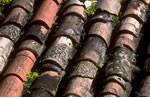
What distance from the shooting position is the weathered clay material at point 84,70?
3.10m

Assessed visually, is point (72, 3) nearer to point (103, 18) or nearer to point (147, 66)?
point (103, 18)

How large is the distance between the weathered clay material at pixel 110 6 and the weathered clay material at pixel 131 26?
19 centimetres

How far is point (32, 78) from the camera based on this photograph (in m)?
3.15

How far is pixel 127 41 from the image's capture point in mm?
3500

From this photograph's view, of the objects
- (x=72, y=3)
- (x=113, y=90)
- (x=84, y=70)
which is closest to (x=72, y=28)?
(x=72, y=3)

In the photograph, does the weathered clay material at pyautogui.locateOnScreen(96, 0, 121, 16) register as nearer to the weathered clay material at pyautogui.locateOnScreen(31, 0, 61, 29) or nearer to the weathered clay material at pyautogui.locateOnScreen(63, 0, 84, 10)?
the weathered clay material at pyautogui.locateOnScreen(63, 0, 84, 10)

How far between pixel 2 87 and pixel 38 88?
1.19 ft

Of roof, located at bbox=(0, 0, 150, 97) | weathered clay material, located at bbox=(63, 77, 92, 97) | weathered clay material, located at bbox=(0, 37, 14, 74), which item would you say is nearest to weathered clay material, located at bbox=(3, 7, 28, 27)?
roof, located at bbox=(0, 0, 150, 97)

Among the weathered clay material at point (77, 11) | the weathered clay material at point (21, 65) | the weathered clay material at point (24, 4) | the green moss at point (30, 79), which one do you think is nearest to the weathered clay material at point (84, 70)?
the green moss at point (30, 79)

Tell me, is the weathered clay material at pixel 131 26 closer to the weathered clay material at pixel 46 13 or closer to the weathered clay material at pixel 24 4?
the weathered clay material at pixel 46 13

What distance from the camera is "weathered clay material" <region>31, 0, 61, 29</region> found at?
143 inches

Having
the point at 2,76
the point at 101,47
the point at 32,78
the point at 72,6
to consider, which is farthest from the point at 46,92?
the point at 72,6

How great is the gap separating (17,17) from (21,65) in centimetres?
75

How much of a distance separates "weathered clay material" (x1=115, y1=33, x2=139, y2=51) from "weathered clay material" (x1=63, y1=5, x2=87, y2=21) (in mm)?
577
